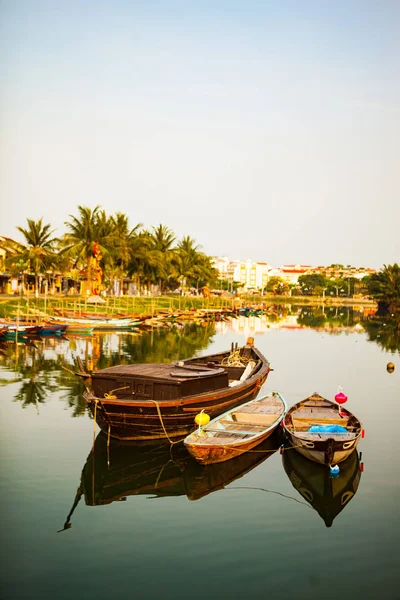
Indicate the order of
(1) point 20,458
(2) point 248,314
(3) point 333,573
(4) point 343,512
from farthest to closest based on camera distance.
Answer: (2) point 248,314 → (1) point 20,458 → (4) point 343,512 → (3) point 333,573

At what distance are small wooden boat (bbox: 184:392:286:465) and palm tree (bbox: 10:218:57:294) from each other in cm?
5387

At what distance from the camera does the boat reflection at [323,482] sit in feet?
45.4

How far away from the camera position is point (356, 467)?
16609 millimetres

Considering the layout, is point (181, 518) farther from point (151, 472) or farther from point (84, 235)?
point (84, 235)

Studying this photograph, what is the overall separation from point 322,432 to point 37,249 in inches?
A: 2360

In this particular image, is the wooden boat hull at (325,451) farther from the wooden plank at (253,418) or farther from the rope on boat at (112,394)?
the rope on boat at (112,394)

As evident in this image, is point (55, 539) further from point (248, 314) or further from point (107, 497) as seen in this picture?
point (248, 314)

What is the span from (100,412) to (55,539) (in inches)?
228

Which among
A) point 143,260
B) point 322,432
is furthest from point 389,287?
point 322,432

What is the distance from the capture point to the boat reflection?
13.8m

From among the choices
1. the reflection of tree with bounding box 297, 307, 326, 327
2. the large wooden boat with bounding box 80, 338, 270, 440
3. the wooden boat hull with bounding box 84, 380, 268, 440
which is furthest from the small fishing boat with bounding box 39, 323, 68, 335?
the reflection of tree with bounding box 297, 307, 326, 327

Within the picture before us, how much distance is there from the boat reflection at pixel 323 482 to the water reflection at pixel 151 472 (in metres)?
1.11

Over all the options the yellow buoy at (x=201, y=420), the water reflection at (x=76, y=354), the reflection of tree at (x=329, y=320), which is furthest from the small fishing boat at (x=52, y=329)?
the reflection of tree at (x=329, y=320)

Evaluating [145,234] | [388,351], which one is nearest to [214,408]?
[388,351]
